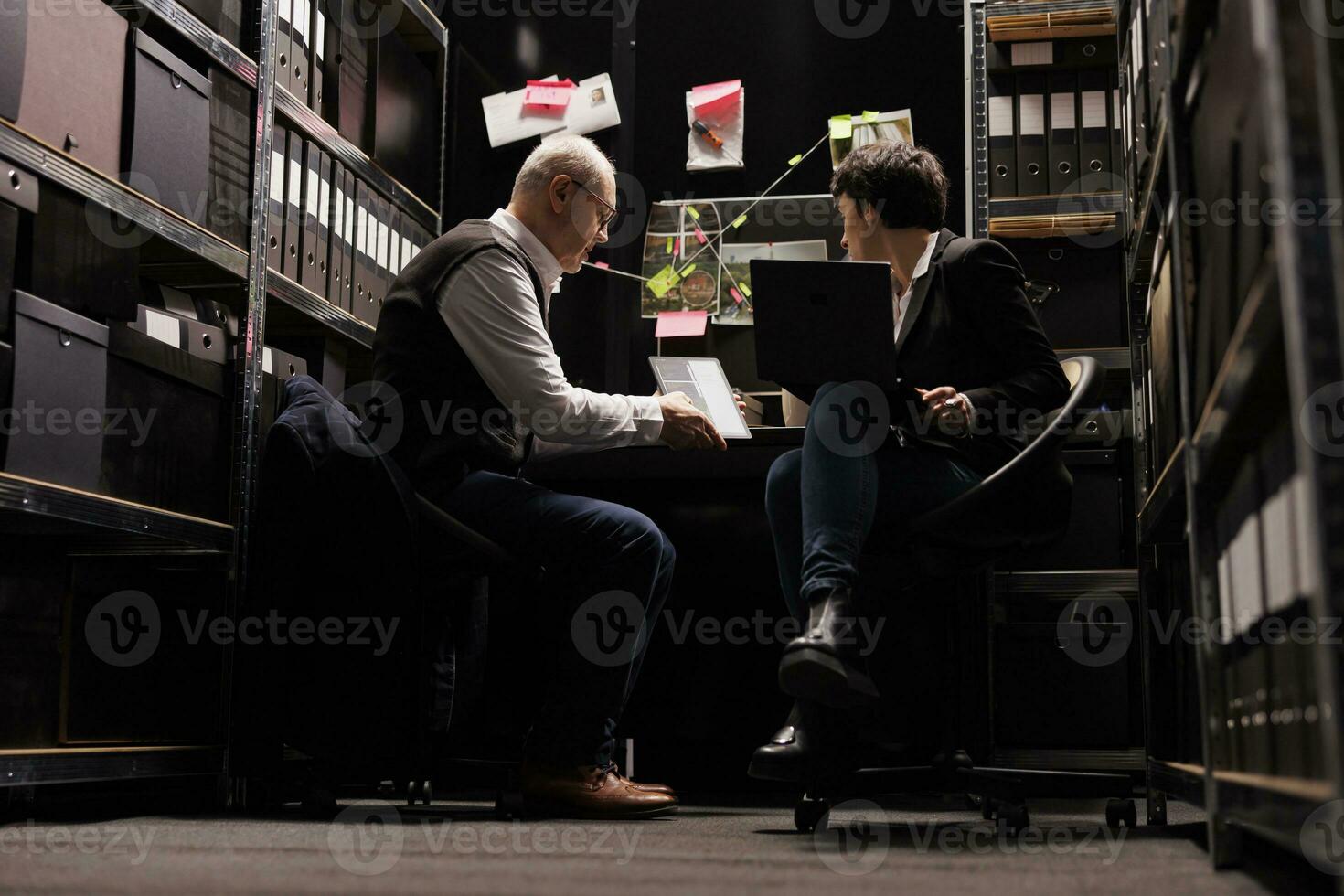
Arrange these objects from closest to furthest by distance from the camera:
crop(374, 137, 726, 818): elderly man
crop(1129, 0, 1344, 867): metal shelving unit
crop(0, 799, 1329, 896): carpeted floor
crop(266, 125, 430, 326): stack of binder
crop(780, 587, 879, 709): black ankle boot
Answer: crop(1129, 0, 1344, 867): metal shelving unit, crop(0, 799, 1329, 896): carpeted floor, crop(780, 587, 879, 709): black ankle boot, crop(374, 137, 726, 818): elderly man, crop(266, 125, 430, 326): stack of binder

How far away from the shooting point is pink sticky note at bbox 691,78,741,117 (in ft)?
10.1

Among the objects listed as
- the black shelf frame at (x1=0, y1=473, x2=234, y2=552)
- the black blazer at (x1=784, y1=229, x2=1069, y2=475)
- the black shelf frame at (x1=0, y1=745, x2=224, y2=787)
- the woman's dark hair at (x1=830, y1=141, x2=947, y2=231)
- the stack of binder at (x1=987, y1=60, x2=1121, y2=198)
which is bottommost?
the black shelf frame at (x1=0, y1=745, x2=224, y2=787)

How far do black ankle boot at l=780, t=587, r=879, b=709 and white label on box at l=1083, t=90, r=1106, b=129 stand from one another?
4.71 feet

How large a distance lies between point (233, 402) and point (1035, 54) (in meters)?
1.74

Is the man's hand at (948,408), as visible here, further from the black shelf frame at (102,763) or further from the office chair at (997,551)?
the black shelf frame at (102,763)

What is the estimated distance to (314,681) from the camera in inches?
77.0

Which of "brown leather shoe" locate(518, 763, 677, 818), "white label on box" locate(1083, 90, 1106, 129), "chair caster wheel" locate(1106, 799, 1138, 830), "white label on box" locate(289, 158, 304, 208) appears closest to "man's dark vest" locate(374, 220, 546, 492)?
"brown leather shoe" locate(518, 763, 677, 818)

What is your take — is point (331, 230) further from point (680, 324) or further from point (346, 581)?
point (346, 581)

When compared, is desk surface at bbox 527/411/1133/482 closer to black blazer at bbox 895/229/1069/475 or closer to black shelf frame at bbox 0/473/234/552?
black blazer at bbox 895/229/1069/475

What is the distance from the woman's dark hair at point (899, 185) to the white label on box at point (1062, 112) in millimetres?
663

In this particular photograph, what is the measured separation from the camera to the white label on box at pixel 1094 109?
264 cm

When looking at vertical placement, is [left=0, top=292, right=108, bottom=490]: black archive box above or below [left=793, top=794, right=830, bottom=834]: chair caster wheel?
above

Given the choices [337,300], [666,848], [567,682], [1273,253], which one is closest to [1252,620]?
[1273,253]

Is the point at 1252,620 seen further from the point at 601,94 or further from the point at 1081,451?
the point at 601,94
